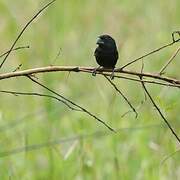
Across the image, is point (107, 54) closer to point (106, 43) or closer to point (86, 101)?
point (106, 43)

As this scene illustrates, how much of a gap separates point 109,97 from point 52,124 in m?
0.91

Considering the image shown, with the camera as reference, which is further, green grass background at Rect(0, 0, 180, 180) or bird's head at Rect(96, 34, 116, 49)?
green grass background at Rect(0, 0, 180, 180)

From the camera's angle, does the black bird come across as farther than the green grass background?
No

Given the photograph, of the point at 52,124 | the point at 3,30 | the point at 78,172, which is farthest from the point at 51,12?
the point at 78,172

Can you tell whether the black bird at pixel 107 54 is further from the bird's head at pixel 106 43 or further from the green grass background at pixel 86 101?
the green grass background at pixel 86 101

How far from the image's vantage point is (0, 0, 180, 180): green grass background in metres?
4.95

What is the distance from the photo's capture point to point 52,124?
544 centimetres

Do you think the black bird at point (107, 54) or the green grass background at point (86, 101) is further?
the green grass background at point (86, 101)

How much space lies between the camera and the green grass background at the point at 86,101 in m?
4.95

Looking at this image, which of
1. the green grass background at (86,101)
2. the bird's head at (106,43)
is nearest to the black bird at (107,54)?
the bird's head at (106,43)

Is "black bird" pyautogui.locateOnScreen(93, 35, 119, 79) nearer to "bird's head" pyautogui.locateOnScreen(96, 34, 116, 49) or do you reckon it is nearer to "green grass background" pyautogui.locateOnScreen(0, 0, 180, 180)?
"bird's head" pyautogui.locateOnScreen(96, 34, 116, 49)

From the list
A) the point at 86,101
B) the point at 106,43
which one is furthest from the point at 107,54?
the point at 86,101

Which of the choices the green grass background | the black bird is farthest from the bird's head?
the green grass background

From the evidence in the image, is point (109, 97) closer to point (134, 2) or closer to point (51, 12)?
point (51, 12)
